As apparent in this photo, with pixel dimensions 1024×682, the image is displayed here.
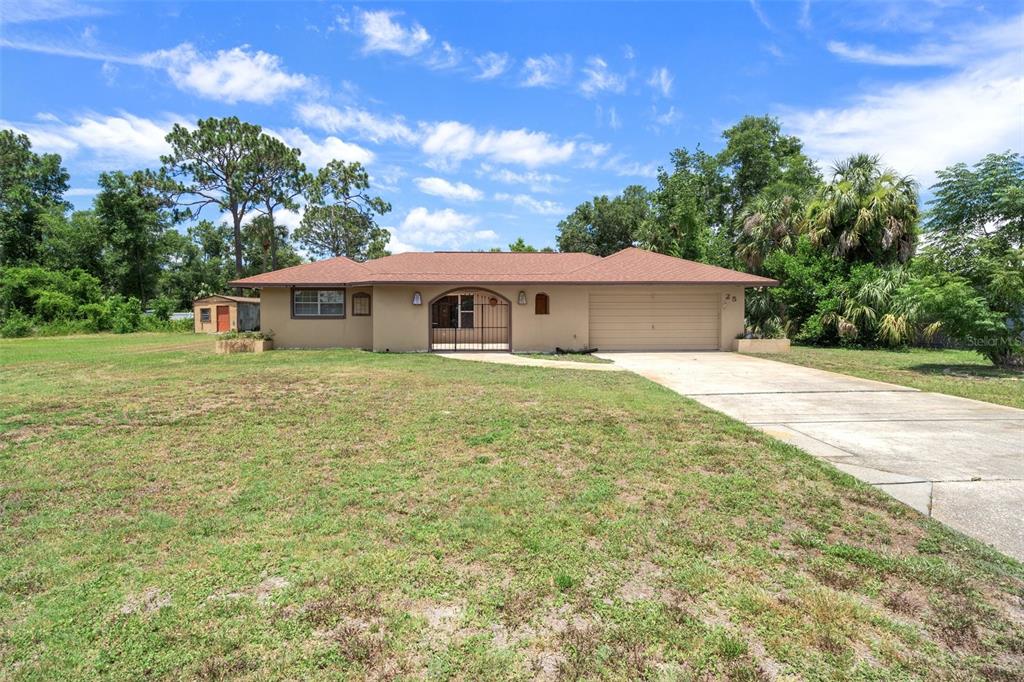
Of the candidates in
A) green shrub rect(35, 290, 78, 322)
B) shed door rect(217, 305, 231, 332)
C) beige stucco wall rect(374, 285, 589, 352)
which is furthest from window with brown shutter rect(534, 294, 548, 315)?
green shrub rect(35, 290, 78, 322)

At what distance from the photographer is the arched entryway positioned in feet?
65.2

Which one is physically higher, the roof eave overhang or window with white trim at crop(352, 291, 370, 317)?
the roof eave overhang

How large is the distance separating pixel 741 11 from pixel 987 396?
29.3ft

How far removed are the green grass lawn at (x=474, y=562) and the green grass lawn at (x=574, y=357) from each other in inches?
311

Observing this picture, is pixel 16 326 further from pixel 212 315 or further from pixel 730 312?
pixel 730 312

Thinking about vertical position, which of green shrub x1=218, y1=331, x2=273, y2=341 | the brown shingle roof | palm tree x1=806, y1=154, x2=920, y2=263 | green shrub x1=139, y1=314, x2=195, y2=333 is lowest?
green shrub x1=218, y1=331, x2=273, y2=341

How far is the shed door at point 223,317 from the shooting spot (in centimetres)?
2892

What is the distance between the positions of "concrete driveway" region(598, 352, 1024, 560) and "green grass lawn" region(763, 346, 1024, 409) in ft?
2.29

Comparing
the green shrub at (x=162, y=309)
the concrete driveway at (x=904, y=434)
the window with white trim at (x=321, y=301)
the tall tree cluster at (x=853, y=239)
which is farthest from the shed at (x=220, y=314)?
the concrete driveway at (x=904, y=434)

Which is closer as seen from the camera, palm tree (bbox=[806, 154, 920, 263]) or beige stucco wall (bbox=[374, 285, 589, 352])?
beige stucco wall (bbox=[374, 285, 589, 352])

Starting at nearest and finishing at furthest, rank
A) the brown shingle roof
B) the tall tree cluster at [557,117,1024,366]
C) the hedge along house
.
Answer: the tall tree cluster at [557,117,1024,366] < the brown shingle roof < the hedge along house

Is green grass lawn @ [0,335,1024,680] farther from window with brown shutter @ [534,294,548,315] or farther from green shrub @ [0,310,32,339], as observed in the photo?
green shrub @ [0,310,32,339]

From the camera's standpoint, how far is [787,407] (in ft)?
24.1

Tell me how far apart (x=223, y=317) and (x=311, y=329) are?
1482cm
